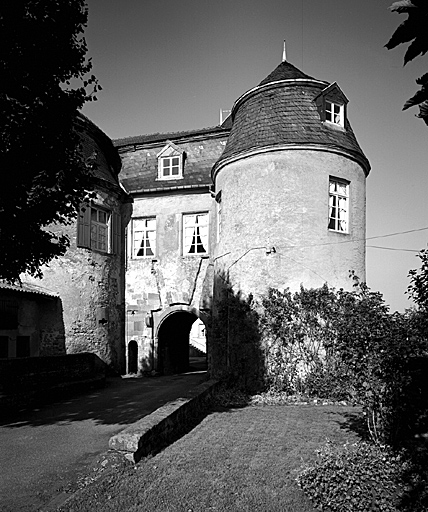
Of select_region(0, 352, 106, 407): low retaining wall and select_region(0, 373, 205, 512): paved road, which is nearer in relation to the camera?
select_region(0, 373, 205, 512): paved road

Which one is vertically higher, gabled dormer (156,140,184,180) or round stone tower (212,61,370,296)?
gabled dormer (156,140,184,180)

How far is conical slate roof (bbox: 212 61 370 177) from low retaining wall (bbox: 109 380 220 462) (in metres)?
7.83

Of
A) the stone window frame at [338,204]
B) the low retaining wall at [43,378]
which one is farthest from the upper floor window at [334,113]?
the low retaining wall at [43,378]

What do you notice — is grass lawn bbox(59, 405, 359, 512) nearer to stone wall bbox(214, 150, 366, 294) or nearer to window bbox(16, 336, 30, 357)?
stone wall bbox(214, 150, 366, 294)

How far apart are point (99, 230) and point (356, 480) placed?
15.4m

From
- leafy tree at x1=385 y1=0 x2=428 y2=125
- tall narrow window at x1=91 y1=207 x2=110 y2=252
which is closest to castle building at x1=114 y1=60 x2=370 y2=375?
tall narrow window at x1=91 y1=207 x2=110 y2=252

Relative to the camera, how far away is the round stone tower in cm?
1395

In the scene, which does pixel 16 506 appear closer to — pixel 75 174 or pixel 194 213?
pixel 75 174

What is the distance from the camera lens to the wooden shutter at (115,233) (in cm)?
1964

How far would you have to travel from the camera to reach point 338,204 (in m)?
14.8

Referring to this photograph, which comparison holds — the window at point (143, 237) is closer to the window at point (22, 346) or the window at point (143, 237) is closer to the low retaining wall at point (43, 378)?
the low retaining wall at point (43, 378)

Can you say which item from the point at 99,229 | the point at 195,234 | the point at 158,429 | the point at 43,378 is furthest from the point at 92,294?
the point at 158,429

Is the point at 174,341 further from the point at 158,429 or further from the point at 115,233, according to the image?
the point at 158,429

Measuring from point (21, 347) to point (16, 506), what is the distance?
11.7 m
